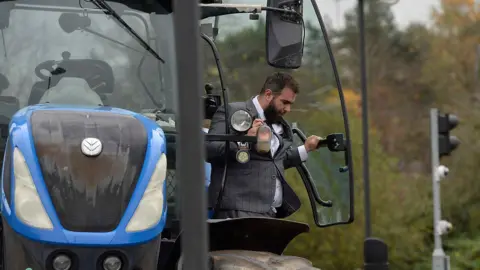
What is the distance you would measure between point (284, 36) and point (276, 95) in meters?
0.75

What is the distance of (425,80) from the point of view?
33625 mm

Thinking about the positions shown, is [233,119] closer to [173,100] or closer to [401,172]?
[173,100]

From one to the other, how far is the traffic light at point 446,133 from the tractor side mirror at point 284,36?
6158 millimetres

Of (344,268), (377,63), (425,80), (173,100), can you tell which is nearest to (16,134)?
(173,100)

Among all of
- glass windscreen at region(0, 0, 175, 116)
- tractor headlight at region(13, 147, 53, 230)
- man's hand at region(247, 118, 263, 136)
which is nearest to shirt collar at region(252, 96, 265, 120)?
man's hand at region(247, 118, 263, 136)

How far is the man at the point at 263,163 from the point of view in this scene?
748cm

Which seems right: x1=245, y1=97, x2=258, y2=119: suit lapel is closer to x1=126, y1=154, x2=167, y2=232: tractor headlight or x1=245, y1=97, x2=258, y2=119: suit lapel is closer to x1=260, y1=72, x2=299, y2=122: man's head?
→ x1=260, y1=72, x2=299, y2=122: man's head

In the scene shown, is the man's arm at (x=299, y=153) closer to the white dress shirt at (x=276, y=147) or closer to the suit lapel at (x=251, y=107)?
the white dress shirt at (x=276, y=147)

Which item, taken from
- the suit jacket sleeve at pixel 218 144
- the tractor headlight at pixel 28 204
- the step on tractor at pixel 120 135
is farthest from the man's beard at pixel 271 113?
the tractor headlight at pixel 28 204

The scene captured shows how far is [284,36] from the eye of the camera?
7172mm

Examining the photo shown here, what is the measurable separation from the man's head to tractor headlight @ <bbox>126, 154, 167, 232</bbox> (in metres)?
1.49

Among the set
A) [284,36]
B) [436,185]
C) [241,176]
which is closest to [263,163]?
[241,176]

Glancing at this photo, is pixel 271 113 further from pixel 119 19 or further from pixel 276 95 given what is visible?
pixel 119 19

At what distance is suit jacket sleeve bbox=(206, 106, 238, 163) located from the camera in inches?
289
